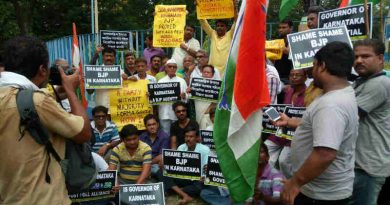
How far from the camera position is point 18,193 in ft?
7.29

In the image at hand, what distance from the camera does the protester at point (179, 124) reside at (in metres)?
6.04

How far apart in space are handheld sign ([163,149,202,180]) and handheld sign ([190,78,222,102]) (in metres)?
1.05

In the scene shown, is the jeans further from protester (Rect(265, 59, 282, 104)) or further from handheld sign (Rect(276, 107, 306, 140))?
protester (Rect(265, 59, 282, 104))

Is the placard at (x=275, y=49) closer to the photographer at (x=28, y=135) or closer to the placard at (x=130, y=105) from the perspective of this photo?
the placard at (x=130, y=105)

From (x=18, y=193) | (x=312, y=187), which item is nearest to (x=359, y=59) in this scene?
(x=312, y=187)

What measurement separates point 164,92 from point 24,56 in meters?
3.98

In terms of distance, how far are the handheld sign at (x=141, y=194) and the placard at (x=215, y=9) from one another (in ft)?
10.5

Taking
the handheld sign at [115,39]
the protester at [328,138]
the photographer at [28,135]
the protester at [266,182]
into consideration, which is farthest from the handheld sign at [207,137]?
the photographer at [28,135]

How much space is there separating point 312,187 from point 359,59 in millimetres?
1073

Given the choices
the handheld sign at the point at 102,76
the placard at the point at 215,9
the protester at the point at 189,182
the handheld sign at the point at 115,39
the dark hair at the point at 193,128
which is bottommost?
the protester at the point at 189,182

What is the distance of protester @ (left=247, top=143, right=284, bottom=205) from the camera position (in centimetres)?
458

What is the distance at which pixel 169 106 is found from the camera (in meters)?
6.35

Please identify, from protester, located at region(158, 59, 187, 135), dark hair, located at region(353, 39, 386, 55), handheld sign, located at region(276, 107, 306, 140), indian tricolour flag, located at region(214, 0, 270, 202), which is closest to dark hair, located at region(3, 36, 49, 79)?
indian tricolour flag, located at region(214, 0, 270, 202)

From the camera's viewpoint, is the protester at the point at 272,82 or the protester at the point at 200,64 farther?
the protester at the point at 200,64
